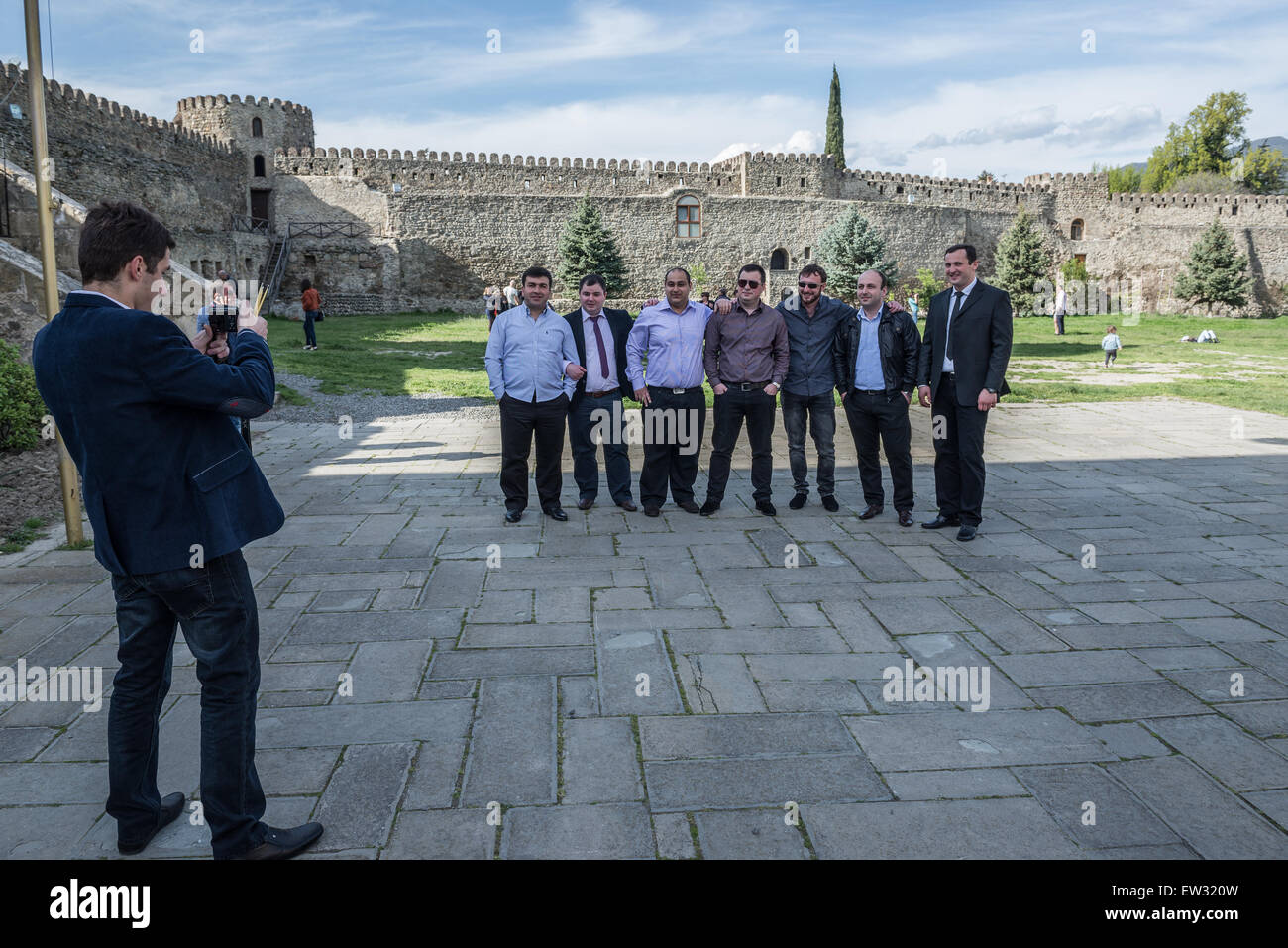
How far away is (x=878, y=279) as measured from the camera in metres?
5.63

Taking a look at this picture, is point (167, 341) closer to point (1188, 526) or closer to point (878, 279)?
point (878, 279)

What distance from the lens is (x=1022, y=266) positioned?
32156 millimetres

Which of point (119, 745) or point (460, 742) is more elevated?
point (119, 745)

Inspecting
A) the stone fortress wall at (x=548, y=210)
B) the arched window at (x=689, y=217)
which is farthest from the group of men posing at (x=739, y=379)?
the arched window at (x=689, y=217)

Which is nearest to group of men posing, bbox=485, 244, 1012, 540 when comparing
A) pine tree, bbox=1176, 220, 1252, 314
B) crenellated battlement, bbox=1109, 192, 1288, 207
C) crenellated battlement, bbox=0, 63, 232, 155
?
crenellated battlement, bbox=0, 63, 232, 155

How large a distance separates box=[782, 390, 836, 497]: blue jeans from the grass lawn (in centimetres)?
552

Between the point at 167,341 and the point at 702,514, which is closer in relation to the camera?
the point at 167,341

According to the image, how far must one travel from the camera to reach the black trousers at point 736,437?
5859 mm

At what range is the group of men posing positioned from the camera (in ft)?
18.0

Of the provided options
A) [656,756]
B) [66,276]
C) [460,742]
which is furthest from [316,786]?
[66,276]

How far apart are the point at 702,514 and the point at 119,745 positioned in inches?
161

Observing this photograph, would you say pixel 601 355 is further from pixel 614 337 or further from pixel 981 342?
pixel 981 342

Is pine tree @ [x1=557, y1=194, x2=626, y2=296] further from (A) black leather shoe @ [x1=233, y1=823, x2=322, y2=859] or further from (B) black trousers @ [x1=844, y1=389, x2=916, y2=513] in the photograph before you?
(A) black leather shoe @ [x1=233, y1=823, x2=322, y2=859]

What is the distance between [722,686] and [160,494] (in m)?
2.01
